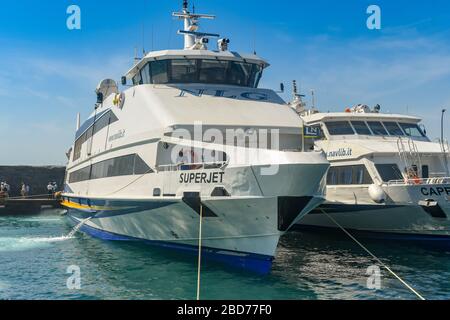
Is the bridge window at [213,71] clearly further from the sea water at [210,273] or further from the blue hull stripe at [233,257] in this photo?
the sea water at [210,273]

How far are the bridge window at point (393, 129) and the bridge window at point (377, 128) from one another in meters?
0.24

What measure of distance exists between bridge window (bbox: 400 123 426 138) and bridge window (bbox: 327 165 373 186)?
3.81 meters

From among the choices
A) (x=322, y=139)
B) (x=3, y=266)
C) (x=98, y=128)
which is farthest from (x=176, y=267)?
(x=322, y=139)

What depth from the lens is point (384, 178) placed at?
48.2 ft

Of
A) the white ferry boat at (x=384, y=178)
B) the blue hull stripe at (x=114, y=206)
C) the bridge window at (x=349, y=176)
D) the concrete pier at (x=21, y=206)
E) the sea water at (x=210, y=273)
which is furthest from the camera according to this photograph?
the concrete pier at (x=21, y=206)

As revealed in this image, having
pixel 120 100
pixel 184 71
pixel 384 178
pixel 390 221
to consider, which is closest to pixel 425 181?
pixel 384 178

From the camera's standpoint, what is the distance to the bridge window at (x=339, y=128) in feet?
56.1

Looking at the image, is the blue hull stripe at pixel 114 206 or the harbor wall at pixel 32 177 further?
the harbor wall at pixel 32 177

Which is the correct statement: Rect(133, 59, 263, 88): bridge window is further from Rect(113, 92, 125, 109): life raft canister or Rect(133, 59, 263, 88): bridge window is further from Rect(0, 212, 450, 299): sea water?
Rect(0, 212, 450, 299): sea water

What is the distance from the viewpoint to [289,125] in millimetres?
12320

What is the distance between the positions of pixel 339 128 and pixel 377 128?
1576 mm

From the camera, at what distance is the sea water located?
8.95 metres

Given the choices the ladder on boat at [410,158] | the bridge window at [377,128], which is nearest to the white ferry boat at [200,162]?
the ladder on boat at [410,158]

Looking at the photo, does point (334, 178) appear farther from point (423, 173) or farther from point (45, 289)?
point (45, 289)
